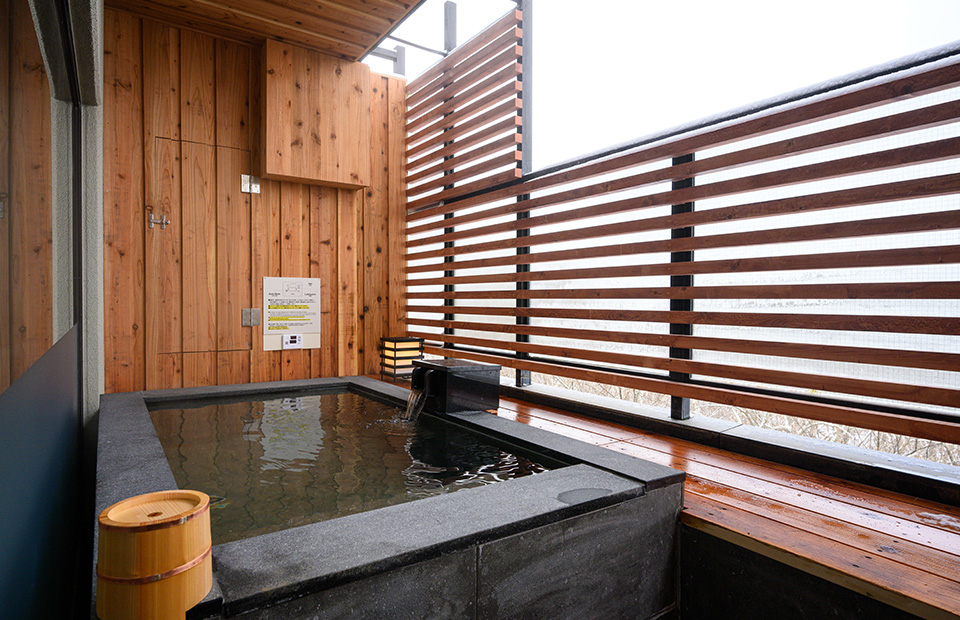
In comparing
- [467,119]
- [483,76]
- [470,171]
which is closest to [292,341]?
[470,171]

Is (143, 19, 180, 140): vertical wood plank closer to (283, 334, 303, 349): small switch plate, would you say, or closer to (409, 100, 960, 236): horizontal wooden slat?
(283, 334, 303, 349): small switch plate

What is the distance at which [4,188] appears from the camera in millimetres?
878

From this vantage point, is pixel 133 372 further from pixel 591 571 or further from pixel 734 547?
pixel 734 547

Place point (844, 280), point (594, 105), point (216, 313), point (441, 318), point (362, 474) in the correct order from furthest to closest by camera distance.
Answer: point (441, 318), point (216, 313), point (594, 105), point (844, 280), point (362, 474)

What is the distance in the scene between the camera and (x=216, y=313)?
4.34 meters

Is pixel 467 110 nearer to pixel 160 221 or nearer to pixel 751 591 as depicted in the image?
pixel 160 221

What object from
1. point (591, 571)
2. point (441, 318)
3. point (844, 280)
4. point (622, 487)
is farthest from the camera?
point (441, 318)

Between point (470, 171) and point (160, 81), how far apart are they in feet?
8.10

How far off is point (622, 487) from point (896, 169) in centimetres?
170

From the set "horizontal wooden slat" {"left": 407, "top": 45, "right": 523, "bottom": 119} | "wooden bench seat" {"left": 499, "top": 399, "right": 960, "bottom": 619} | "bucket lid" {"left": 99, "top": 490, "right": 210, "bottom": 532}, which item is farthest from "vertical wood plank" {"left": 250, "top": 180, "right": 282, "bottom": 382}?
"bucket lid" {"left": 99, "top": 490, "right": 210, "bottom": 532}

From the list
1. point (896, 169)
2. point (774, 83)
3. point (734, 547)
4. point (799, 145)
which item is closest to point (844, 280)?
point (896, 169)

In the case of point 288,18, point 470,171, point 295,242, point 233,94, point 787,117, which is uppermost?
point 288,18

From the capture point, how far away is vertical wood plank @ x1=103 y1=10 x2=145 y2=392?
154 inches

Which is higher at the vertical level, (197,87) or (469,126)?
(197,87)
